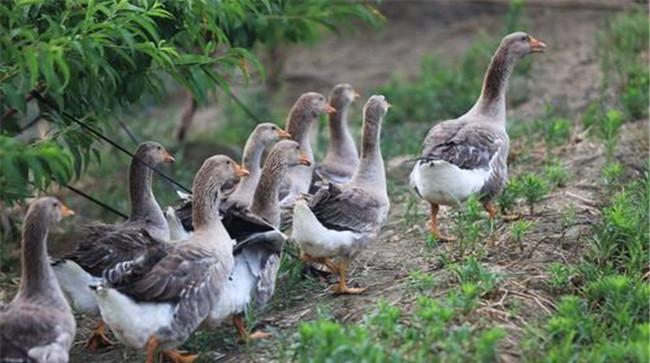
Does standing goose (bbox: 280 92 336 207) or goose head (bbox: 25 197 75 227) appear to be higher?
goose head (bbox: 25 197 75 227)

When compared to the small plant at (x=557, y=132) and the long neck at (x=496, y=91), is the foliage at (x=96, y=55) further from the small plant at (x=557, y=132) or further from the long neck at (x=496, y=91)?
the small plant at (x=557, y=132)

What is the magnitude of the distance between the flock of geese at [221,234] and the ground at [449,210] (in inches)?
11.5

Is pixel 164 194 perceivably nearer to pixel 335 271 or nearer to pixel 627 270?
pixel 335 271

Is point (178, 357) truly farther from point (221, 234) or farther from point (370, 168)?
point (370, 168)

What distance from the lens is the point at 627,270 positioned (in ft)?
27.5

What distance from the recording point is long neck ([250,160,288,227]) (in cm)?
873

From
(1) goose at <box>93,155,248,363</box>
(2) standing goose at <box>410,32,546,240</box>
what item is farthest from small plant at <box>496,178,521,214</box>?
(1) goose at <box>93,155,248,363</box>

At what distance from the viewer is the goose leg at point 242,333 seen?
7.94m

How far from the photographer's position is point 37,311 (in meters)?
7.08

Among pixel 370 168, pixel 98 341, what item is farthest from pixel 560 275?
pixel 98 341

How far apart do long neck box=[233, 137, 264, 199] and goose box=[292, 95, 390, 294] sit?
0.86 meters

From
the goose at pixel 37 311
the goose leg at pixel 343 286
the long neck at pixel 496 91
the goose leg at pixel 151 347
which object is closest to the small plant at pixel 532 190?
the long neck at pixel 496 91

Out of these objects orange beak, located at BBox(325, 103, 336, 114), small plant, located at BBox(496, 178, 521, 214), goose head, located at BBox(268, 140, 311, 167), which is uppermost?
goose head, located at BBox(268, 140, 311, 167)

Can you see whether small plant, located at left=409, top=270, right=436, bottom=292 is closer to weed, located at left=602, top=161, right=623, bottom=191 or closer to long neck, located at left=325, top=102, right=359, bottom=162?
weed, located at left=602, top=161, right=623, bottom=191
